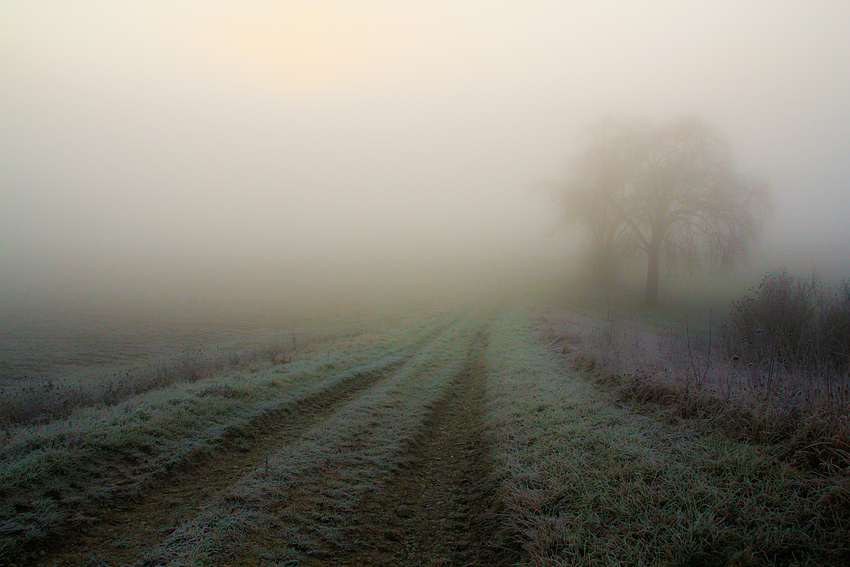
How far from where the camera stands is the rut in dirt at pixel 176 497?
437 cm

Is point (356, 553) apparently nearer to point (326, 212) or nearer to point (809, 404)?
point (809, 404)

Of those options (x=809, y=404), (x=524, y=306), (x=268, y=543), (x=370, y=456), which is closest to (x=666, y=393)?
(x=809, y=404)

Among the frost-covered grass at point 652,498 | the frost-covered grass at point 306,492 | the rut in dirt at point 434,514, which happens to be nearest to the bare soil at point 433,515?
the rut in dirt at point 434,514

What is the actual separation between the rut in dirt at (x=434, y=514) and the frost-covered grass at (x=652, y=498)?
0.34 metres

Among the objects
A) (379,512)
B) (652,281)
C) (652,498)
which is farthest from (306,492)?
(652,281)

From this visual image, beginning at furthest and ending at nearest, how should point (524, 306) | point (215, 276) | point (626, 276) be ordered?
point (215, 276) < point (626, 276) < point (524, 306)

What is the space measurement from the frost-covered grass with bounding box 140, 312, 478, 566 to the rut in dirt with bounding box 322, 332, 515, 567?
0.24m

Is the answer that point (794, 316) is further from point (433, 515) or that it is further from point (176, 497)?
point (176, 497)

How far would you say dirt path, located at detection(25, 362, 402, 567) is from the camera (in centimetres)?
435

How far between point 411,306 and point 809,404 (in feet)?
85.2

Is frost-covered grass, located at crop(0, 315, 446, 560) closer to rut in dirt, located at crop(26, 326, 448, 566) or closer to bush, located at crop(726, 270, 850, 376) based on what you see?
rut in dirt, located at crop(26, 326, 448, 566)

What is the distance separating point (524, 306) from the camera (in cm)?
2770

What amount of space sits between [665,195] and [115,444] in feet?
103

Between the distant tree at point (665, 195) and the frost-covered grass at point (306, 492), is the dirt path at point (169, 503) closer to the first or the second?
the frost-covered grass at point (306, 492)
